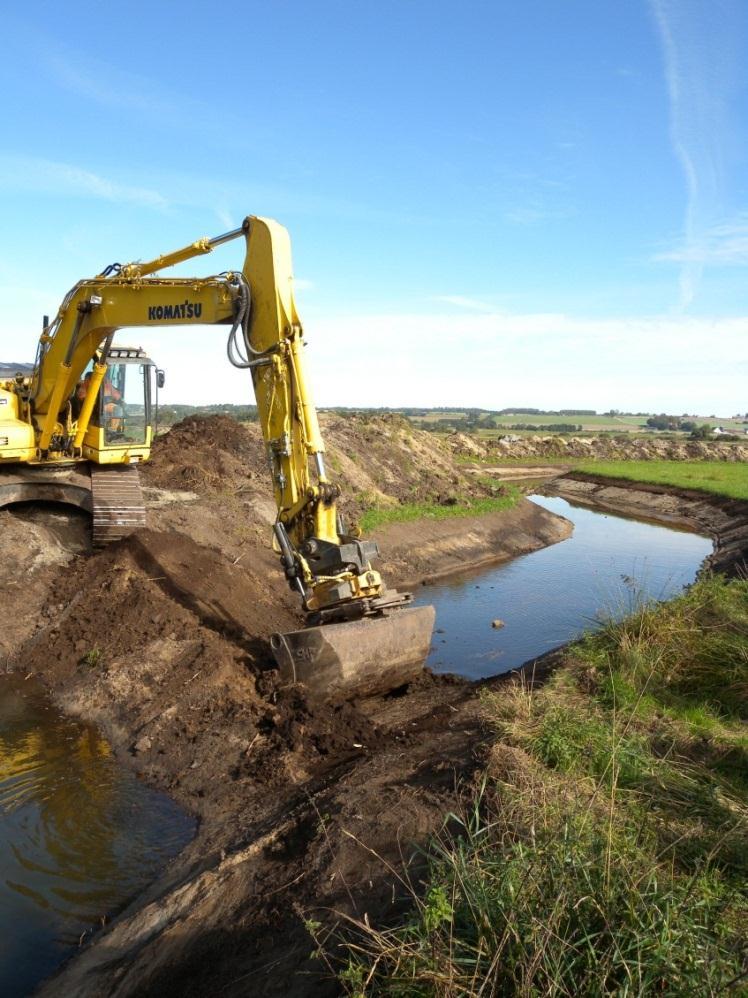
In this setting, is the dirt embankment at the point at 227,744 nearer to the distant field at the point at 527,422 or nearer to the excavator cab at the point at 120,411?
the excavator cab at the point at 120,411

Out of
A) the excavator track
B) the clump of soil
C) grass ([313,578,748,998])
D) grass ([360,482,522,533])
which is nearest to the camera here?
grass ([313,578,748,998])

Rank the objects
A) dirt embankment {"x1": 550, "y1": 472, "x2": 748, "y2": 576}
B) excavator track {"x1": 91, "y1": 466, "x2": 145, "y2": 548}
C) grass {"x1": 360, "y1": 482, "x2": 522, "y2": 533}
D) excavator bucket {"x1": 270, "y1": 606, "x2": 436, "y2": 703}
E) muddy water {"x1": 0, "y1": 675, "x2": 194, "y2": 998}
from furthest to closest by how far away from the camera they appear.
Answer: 1. dirt embankment {"x1": 550, "y1": 472, "x2": 748, "y2": 576}
2. grass {"x1": 360, "y1": 482, "x2": 522, "y2": 533}
3. excavator track {"x1": 91, "y1": 466, "x2": 145, "y2": 548}
4. excavator bucket {"x1": 270, "y1": 606, "x2": 436, "y2": 703}
5. muddy water {"x1": 0, "y1": 675, "x2": 194, "y2": 998}

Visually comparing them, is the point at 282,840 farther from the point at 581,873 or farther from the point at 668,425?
the point at 668,425

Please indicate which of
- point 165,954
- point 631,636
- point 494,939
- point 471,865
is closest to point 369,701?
point 631,636

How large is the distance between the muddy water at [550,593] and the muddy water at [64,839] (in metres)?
6.13

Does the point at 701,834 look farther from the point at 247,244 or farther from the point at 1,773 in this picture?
the point at 247,244

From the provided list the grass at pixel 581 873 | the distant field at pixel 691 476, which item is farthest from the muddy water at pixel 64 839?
the distant field at pixel 691 476

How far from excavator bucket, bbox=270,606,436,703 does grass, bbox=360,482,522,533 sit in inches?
468

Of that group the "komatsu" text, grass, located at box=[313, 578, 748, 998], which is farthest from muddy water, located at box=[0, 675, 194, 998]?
the "komatsu" text

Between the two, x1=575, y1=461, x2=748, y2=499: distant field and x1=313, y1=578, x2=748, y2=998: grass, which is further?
x1=575, y1=461, x2=748, y2=499: distant field

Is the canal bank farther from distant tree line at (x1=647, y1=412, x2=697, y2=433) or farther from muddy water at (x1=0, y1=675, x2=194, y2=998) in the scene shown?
distant tree line at (x1=647, y1=412, x2=697, y2=433)

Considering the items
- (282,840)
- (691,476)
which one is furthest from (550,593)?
(691,476)

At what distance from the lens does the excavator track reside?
45.7 feet

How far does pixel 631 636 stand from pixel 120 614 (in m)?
7.59
